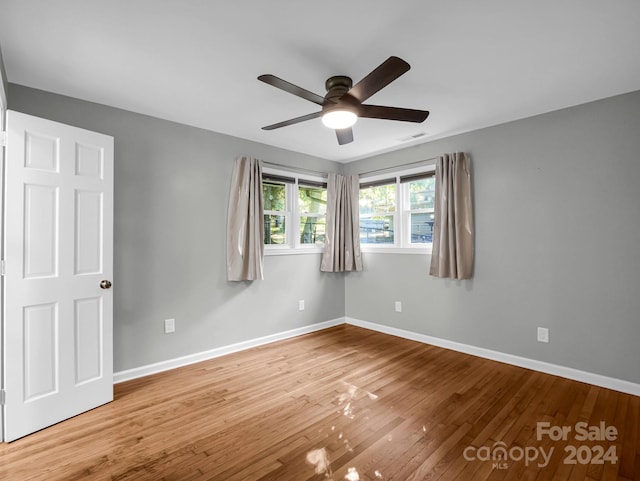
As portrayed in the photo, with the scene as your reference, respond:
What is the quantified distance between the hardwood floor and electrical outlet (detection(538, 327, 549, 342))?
1.14 ft

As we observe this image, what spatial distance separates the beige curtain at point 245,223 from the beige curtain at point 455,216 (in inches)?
84.5

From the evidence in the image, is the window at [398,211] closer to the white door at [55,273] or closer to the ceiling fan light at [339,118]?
the ceiling fan light at [339,118]

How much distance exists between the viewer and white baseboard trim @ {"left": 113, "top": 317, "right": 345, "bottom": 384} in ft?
9.93

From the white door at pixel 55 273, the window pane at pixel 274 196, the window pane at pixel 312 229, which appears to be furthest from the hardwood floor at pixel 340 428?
the window pane at pixel 274 196

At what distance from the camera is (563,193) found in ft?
10.0

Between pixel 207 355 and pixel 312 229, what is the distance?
218 cm

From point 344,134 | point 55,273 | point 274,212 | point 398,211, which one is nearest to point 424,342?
point 398,211

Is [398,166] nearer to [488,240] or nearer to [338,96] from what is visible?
[488,240]

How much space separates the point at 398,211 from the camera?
14.6ft

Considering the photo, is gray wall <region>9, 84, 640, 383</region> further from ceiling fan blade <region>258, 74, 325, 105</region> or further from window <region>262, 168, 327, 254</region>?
ceiling fan blade <region>258, 74, 325, 105</region>

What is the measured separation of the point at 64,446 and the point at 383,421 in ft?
6.91

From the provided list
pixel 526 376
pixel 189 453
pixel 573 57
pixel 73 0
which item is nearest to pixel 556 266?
pixel 526 376

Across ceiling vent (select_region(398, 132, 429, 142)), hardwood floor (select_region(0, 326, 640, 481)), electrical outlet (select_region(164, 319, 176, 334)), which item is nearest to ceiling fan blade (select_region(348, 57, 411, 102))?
ceiling vent (select_region(398, 132, 429, 142))

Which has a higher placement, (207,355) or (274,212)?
(274,212)
